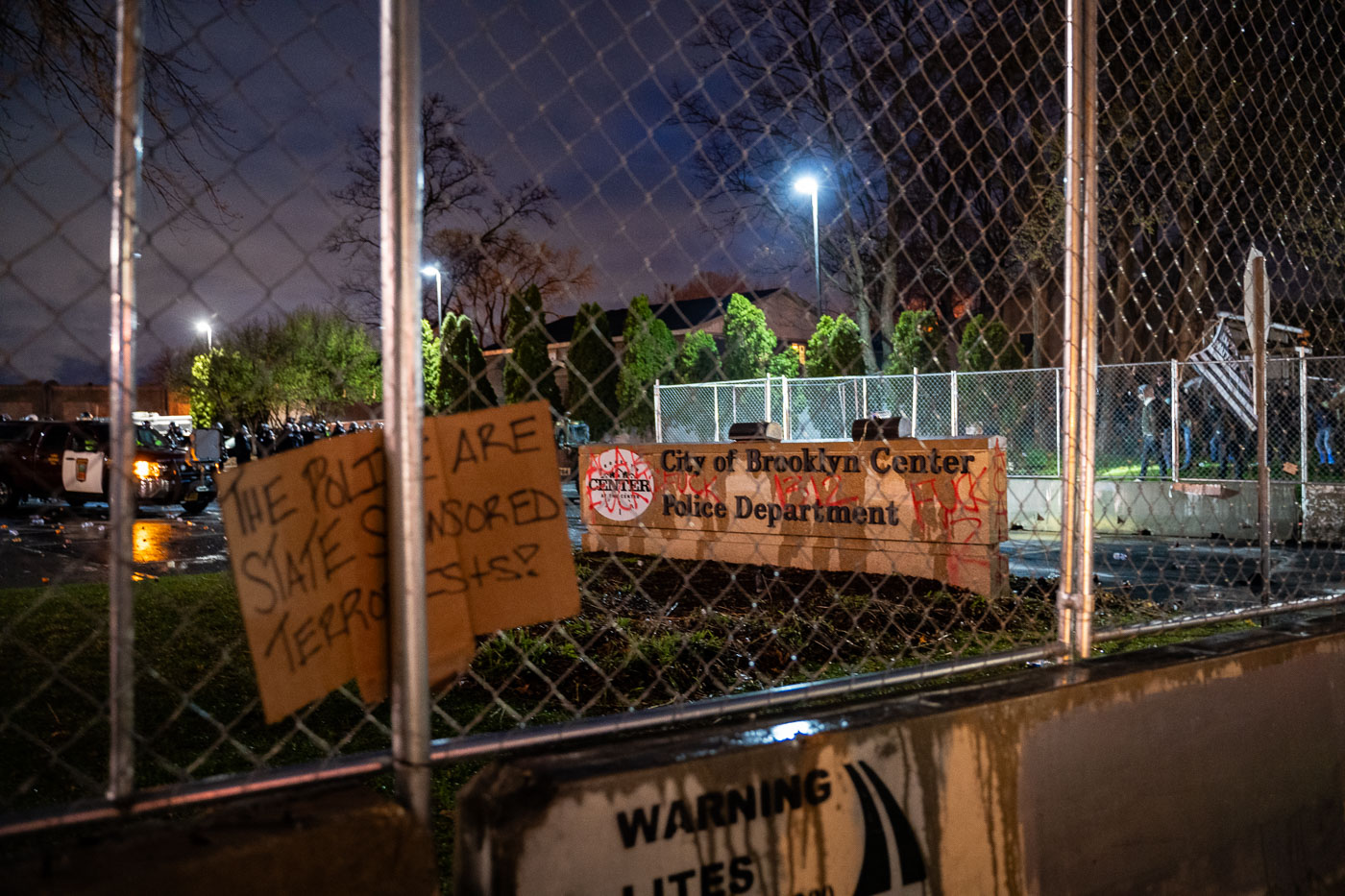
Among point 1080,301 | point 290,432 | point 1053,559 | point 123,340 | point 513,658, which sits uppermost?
point 1080,301

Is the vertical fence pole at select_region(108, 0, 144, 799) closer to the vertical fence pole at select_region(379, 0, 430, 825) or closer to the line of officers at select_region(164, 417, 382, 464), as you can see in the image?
the line of officers at select_region(164, 417, 382, 464)

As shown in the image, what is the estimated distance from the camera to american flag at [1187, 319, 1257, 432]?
614 inches

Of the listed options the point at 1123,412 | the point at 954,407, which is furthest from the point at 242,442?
the point at 1123,412

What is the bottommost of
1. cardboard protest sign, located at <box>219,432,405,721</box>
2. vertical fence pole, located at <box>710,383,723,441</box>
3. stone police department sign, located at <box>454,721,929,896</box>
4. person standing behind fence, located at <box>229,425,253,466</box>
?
stone police department sign, located at <box>454,721,929,896</box>

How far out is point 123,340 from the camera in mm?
1638

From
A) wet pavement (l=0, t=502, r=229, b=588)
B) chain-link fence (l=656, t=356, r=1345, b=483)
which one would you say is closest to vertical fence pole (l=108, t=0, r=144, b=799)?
wet pavement (l=0, t=502, r=229, b=588)

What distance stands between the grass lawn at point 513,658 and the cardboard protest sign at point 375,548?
57.3 inches

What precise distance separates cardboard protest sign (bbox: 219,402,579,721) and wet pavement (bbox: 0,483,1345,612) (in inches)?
296

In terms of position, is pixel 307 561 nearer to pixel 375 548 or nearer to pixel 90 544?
pixel 375 548

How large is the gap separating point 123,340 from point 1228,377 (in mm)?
17737

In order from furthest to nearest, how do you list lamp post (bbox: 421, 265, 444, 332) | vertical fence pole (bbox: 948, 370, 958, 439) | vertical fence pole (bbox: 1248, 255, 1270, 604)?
vertical fence pole (bbox: 948, 370, 958, 439) → vertical fence pole (bbox: 1248, 255, 1270, 604) → lamp post (bbox: 421, 265, 444, 332)

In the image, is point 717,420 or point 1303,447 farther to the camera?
point 717,420

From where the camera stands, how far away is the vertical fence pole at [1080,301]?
8.79 ft

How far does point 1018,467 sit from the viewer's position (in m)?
17.7
